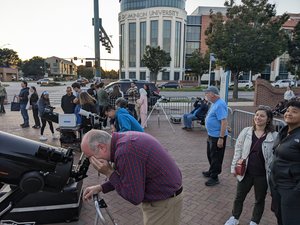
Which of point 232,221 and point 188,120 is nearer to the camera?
point 232,221

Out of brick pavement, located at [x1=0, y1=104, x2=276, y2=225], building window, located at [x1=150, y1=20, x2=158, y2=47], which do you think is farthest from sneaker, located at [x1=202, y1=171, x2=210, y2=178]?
building window, located at [x1=150, y1=20, x2=158, y2=47]

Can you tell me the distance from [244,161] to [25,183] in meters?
2.47

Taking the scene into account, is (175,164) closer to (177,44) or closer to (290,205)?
(290,205)

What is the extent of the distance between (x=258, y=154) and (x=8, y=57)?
107 m

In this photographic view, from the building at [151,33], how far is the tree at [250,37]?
35.4 m

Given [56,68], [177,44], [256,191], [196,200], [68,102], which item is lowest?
[196,200]

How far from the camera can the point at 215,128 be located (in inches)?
169

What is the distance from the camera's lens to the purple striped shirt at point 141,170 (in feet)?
5.54

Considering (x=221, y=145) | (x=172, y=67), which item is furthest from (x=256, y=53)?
(x=172, y=67)

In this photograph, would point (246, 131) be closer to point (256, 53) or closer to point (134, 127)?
point (134, 127)

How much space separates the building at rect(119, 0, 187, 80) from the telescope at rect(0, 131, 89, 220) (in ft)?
174

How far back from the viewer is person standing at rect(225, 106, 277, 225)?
118 inches

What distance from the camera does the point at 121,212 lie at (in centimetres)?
366

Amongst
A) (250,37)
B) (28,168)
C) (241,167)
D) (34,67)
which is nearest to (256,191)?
(241,167)
